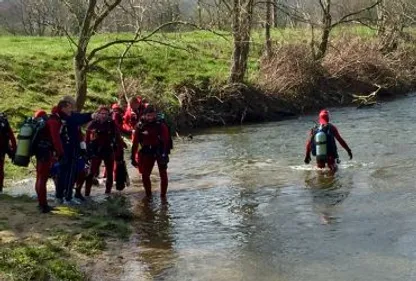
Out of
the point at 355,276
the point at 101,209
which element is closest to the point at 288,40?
the point at 101,209

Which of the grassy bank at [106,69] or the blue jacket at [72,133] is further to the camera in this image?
the grassy bank at [106,69]

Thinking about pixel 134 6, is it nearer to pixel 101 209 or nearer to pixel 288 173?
pixel 288 173

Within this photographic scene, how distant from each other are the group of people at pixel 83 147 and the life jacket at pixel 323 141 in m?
3.45

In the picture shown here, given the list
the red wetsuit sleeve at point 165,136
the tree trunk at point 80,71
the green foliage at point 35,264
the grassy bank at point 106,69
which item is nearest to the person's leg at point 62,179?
the red wetsuit sleeve at point 165,136

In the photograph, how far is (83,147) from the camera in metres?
10.8

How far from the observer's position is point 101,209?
10.8 metres

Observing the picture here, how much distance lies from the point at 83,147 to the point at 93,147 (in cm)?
112

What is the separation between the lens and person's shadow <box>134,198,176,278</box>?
27.2ft

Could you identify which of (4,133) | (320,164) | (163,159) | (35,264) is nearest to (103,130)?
(163,159)

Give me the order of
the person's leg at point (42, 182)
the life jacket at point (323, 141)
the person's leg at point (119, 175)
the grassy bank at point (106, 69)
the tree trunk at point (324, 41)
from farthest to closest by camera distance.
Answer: the tree trunk at point (324, 41), the grassy bank at point (106, 69), the life jacket at point (323, 141), the person's leg at point (119, 175), the person's leg at point (42, 182)

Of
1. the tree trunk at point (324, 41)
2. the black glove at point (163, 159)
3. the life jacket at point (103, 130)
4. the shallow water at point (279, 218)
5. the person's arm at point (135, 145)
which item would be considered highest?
the tree trunk at point (324, 41)

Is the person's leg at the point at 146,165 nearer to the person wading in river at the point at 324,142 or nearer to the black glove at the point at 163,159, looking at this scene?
the black glove at the point at 163,159

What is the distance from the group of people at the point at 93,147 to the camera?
1019 centimetres

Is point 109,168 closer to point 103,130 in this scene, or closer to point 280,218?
point 103,130
